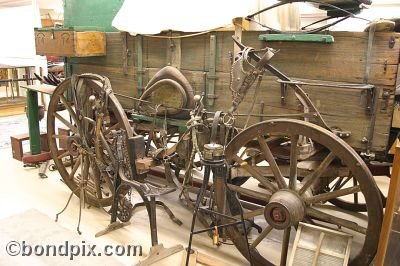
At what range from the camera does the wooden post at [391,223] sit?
179 centimetres

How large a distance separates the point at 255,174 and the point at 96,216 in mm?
1691

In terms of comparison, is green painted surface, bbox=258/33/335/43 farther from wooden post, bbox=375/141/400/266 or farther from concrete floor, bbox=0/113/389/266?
concrete floor, bbox=0/113/389/266

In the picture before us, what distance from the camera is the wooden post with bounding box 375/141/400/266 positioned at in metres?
1.79

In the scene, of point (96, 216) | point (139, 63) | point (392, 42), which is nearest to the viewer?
point (392, 42)

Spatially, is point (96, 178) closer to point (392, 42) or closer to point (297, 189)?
point (297, 189)

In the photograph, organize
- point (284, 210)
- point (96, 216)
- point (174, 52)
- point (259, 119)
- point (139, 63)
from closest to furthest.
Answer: point (284, 210)
point (259, 119)
point (174, 52)
point (139, 63)
point (96, 216)

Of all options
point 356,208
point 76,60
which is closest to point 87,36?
point 76,60

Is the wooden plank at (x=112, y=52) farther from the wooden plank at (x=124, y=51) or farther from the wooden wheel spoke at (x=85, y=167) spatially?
the wooden wheel spoke at (x=85, y=167)

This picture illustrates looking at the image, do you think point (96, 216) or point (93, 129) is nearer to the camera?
point (93, 129)

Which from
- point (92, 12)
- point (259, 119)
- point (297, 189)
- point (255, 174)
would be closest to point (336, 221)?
point (297, 189)

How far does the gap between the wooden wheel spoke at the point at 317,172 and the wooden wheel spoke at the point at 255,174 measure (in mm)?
204

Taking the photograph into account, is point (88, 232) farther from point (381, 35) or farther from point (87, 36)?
point (381, 35)

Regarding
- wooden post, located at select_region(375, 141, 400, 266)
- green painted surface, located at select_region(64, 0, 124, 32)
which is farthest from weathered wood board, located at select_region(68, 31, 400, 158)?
green painted surface, located at select_region(64, 0, 124, 32)

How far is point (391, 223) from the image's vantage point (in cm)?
184
